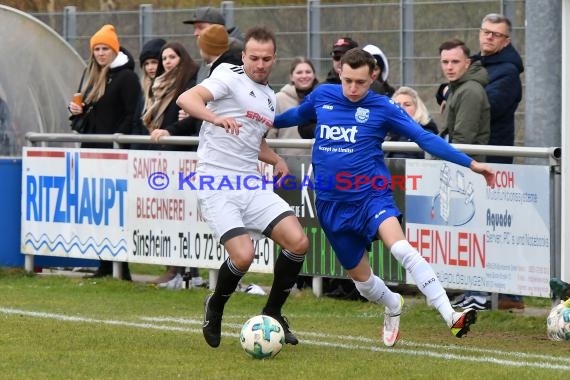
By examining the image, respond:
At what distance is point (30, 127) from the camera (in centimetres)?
1673

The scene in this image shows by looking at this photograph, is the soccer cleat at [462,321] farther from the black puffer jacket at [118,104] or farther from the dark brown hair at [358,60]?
the black puffer jacket at [118,104]

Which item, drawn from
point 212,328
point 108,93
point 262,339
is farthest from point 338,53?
point 262,339

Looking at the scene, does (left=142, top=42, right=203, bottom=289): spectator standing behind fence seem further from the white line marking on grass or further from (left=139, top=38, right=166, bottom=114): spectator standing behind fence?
the white line marking on grass

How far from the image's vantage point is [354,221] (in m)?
10.2

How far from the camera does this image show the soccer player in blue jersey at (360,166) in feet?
32.7

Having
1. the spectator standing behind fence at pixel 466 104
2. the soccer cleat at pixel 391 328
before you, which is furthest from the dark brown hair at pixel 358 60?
the spectator standing behind fence at pixel 466 104

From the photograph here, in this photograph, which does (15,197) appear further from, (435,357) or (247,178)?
(435,357)

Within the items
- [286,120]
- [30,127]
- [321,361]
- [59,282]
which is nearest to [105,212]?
[59,282]

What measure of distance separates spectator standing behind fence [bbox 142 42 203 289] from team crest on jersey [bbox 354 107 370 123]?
4410 mm

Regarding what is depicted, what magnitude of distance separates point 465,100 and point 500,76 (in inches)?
24.2

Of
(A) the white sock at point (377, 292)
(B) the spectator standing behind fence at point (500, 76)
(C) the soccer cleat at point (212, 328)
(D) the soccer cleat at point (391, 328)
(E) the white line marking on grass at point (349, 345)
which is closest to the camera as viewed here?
(E) the white line marking on grass at point (349, 345)

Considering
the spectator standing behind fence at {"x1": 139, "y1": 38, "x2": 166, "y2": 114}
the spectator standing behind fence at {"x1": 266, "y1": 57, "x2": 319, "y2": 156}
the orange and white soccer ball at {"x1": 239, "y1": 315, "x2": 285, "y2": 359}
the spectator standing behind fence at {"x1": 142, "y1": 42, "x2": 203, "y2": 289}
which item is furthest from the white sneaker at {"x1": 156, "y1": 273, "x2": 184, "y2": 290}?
the orange and white soccer ball at {"x1": 239, "y1": 315, "x2": 285, "y2": 359}

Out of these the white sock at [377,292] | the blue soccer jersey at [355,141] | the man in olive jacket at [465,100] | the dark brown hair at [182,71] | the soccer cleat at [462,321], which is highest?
the dark brown hair at [182,71]

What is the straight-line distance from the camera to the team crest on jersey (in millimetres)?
10148
